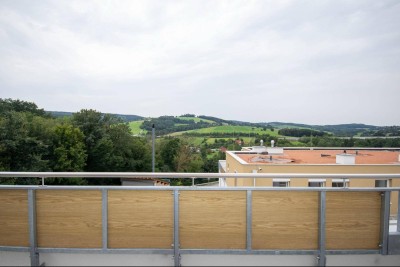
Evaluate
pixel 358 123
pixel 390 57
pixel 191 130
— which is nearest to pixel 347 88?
pixel 358 123

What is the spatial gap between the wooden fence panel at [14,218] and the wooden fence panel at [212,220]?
64.2 inches

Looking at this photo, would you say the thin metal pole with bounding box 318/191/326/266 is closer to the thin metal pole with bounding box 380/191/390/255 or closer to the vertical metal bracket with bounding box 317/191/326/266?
the vertical metal bracket with bounding box 317/191/326/266

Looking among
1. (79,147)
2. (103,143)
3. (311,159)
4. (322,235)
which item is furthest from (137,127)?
(322,235)

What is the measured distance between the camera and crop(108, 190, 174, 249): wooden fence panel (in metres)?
2.75

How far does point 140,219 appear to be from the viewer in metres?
2.75

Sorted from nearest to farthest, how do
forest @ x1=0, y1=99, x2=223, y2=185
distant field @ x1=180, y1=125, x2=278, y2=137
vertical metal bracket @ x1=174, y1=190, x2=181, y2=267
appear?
vertical metal bracket @ x1=174, y1=190, x2=181, y2=267 → forest @ x1=0, y1=99, x2=223, y2=185 → distant field @ x1=180, y1=125, x2=278, y2=137

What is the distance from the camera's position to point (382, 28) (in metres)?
13.6

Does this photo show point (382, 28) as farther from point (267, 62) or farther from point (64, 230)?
point (267, 62)

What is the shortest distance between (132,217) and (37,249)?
1060mm

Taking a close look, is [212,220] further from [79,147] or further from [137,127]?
[137,127]

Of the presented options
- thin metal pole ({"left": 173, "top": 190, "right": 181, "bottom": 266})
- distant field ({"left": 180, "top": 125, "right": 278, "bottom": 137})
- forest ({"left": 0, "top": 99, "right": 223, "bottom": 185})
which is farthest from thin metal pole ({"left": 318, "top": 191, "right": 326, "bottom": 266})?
distant field ({"left": 180, "top": 125, "right": 278, "bottom": 137})

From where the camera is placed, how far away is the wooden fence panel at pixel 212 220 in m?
2.75

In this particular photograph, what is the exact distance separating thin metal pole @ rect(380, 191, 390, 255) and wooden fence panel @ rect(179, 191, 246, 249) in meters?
1.42

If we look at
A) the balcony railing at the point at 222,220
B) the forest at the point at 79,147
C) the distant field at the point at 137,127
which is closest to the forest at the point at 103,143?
the forest at the point at 79,147
